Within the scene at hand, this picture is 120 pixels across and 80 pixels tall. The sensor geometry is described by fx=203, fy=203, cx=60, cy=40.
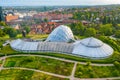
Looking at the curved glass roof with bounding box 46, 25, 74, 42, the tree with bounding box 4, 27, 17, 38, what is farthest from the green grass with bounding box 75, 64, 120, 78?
the tree with bounding box 4, 27, 17, 38

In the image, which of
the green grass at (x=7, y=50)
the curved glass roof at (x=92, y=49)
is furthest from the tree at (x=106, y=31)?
the green grass at (x=7, y=50)

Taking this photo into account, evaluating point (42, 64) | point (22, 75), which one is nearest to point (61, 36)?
point (42, 64)

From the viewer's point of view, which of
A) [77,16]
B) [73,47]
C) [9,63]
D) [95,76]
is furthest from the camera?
[77,16]

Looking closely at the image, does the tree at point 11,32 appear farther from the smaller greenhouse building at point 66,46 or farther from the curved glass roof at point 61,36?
the curved glass roof at point 61,36

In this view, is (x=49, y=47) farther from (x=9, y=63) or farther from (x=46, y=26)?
(x=46, y=26)

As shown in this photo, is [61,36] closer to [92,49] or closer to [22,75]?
[92,49]

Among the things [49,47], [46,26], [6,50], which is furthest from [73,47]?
[46,26]

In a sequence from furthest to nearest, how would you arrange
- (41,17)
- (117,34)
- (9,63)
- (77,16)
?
1. (41,17)
2. (77,16)
3. (117,34)
4. (9,63)

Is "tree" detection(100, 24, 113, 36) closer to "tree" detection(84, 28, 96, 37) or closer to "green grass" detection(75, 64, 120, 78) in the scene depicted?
"tree" detection(84, 28, 96, 37)
